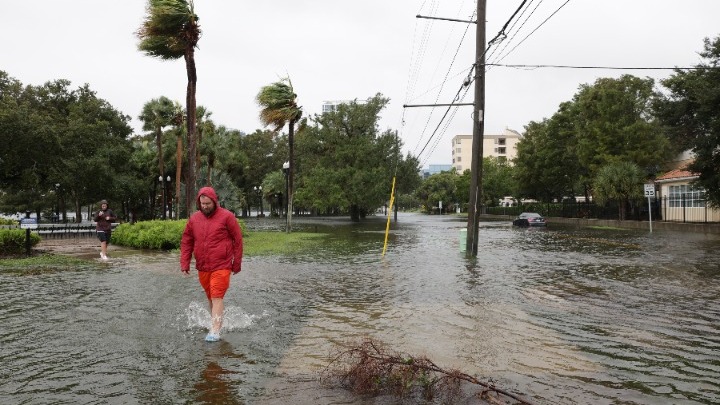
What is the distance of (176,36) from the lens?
1798cm

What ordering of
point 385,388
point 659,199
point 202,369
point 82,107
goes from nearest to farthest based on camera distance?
point 385,388 → point 202,369 → point 659,199 → point 82,107

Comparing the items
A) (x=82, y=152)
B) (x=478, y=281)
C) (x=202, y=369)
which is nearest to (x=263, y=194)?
(x=82, y=152)

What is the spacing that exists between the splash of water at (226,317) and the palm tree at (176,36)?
1186cm

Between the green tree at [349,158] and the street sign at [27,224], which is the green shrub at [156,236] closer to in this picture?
the street sign at [27,224]

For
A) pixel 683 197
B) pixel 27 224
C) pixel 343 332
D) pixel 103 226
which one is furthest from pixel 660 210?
pixel 27 224

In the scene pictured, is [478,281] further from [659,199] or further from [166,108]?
[659,199]

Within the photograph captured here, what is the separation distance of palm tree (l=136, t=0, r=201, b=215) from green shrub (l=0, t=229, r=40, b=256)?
5.25 metres

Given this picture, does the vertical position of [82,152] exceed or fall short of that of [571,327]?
it exceeds it

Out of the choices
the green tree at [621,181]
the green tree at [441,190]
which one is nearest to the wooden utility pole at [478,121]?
the green tree at [621,181]

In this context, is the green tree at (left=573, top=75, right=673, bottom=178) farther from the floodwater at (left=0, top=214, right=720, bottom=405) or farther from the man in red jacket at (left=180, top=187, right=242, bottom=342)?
the man in red jacket at (left=180, top=187, right=242, bottom=342)

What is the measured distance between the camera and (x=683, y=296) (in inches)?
346

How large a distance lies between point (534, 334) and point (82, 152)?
34.5 metres

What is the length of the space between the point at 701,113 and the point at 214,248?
1046 inches

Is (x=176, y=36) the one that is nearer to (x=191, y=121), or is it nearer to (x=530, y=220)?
(x=191, y=121)
